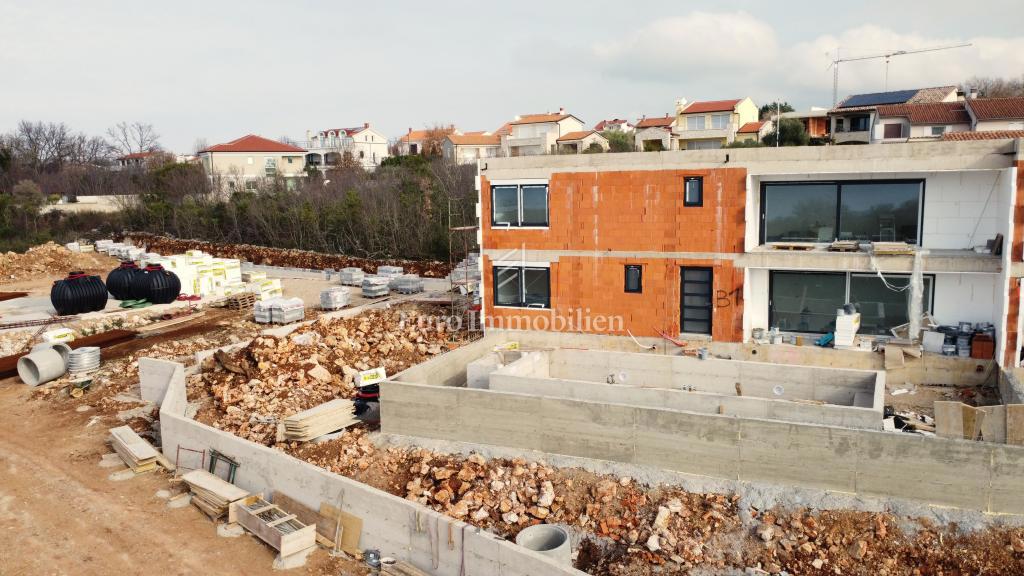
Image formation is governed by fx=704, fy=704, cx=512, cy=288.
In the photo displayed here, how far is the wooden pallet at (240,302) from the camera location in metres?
29.2

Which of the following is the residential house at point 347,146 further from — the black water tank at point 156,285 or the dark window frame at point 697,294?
the dark window frame at point 697,294

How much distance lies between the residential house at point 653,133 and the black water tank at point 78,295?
3911cm

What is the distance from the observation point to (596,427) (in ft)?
42.7

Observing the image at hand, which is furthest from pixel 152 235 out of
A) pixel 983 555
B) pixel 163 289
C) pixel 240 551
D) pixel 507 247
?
pixel 983 555

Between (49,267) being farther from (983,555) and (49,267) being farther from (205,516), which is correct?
(983,555)

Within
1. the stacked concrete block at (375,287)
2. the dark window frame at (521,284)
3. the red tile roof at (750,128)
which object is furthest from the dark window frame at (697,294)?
the red tile roof at (750,128)

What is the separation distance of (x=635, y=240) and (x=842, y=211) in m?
5.07

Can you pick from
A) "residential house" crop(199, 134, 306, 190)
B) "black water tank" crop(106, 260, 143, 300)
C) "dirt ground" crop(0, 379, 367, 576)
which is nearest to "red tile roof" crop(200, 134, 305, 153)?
"residential house" crop(199, 134, 306, 190)

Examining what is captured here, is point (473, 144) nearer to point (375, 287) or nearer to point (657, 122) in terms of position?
point (657, 122)

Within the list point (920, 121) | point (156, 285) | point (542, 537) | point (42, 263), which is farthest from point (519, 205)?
point (42, 263)

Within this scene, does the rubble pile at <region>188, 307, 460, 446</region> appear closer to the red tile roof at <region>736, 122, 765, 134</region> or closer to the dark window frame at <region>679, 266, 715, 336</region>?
the dark window frame at <region>679, 266, 715, 336</region>

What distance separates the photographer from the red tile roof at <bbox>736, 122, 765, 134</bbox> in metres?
58.8

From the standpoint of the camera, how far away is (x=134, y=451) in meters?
15.8

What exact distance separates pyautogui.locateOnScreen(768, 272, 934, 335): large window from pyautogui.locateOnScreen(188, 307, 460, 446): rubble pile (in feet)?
31.2
